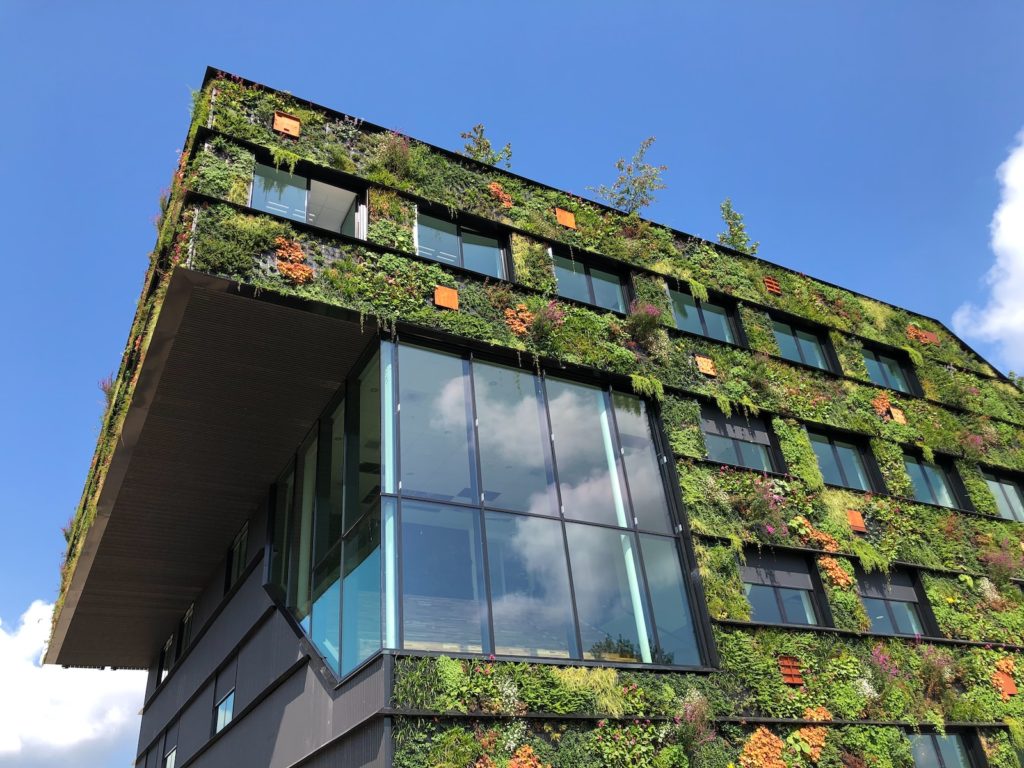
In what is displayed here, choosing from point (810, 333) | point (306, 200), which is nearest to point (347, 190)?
point (306, 200)

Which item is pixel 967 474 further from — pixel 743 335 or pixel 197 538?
pixel 197 538

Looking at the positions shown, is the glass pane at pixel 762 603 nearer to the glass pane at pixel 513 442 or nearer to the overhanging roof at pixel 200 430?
the glass pane at pixel 513 442

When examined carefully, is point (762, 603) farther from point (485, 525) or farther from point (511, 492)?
point (485, 525)

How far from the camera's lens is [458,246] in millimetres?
13742

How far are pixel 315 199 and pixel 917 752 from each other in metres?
13.4

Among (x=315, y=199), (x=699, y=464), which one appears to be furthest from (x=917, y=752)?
(x=315, y=199)

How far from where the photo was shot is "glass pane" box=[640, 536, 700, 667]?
1155 cm

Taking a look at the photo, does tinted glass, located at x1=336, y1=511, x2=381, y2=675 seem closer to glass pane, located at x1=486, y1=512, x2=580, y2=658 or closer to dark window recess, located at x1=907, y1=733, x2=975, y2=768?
glass pane, located at x1=486, y1=512, x2=580, y2=658

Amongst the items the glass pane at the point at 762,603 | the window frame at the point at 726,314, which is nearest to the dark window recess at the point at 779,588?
the glass pane at the point at 762,603

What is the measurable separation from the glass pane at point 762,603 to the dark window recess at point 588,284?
18.4 feet

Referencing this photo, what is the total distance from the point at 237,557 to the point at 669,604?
990cm

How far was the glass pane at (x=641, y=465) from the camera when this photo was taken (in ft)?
41.9

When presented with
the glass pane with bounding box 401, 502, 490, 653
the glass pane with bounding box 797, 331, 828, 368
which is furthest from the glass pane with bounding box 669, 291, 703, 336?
the glass pane with bounding box 401, 502, 490, 653

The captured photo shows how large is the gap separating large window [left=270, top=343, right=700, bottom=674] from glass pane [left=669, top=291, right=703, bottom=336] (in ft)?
11.4
